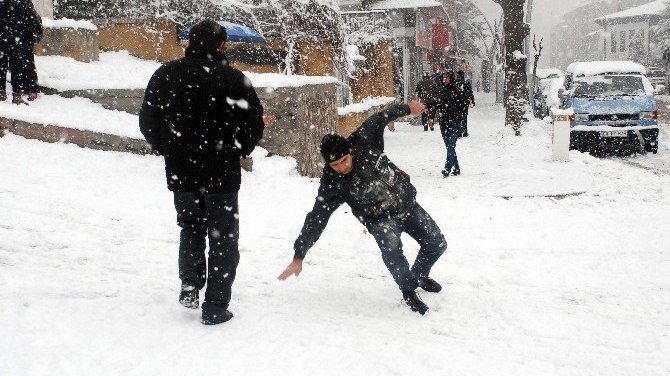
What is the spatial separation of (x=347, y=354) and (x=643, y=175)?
8.42 metres

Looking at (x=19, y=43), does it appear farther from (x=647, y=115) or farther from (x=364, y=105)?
(x=647, y=115)

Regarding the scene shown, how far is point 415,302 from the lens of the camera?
4.30 m

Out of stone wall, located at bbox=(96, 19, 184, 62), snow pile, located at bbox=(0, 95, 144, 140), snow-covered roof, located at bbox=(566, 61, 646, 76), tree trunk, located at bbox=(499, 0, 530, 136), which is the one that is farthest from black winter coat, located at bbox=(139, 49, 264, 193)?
tree trunk, located at bbox=(499, 0, 530, 136)

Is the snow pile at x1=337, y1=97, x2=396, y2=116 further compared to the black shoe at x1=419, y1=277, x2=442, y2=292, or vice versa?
the snow pile at x1=337, y1=97, x2=396, y2=116

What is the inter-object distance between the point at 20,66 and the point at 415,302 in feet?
21.7

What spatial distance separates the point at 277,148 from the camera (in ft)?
28.6

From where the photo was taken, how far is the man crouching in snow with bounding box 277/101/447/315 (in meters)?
4.01

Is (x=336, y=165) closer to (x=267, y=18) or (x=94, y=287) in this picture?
(x=94, y=287)

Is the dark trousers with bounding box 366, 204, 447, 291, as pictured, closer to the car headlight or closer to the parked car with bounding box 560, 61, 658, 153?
the parked car with bounding box 560, 61, 658, 153

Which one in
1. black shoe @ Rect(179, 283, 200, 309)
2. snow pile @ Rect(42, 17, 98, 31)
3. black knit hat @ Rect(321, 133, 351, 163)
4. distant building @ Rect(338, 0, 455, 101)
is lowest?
black shoe @ Rect(179, 283, 200, 309)

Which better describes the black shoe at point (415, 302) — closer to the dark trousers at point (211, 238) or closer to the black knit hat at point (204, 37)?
the dark trousers at point (211, 238)

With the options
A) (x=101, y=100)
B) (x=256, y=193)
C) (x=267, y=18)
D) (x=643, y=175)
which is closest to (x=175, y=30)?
(x=267, y=18)

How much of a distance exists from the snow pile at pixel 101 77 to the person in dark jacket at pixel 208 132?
4816 millimetres

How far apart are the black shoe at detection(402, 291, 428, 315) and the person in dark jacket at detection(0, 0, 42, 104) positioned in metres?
6.44
